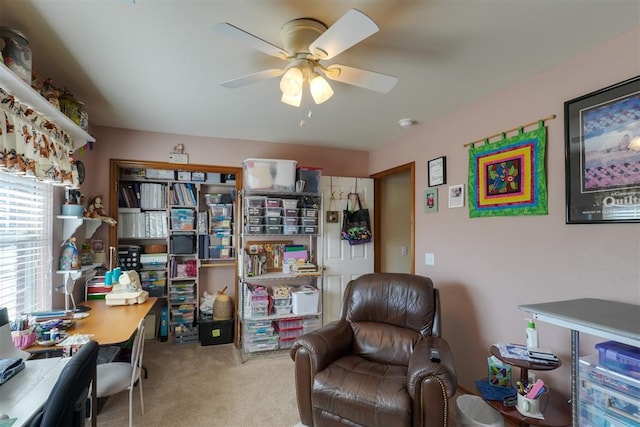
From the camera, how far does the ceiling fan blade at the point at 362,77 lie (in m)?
1.66

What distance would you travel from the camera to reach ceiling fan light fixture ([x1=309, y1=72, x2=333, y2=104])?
67.6 inches

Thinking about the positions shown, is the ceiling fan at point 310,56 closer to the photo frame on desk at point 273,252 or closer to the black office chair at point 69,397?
the black office chair at point 69,397

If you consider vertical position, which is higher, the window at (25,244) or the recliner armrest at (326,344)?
the window at (25,244)

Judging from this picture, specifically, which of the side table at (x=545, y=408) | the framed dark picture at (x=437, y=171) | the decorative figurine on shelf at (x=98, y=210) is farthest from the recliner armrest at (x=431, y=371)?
the decorative figurine on shelf at (x=98, y=210)

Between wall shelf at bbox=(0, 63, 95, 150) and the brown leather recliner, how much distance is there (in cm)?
212

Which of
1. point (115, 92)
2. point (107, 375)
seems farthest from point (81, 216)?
point (107, 375)

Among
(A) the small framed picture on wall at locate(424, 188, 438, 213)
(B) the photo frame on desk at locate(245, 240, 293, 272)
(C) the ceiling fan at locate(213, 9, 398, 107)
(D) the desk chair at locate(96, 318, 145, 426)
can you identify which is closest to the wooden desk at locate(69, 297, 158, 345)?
(D) the desk chair at locate(96, 318, 145, 426)

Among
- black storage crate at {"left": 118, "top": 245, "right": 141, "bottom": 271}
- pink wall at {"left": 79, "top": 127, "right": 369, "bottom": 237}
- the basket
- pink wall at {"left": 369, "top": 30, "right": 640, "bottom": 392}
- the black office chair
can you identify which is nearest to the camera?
the black office chair

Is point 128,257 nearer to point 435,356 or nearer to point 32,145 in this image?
point 32,145

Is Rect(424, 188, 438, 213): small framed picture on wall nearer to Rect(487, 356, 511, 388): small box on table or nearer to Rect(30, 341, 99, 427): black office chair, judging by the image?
Rect(487, 356, 511, 388): small box on table

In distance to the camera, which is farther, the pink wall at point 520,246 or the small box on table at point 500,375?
the small box on table at point 500,375

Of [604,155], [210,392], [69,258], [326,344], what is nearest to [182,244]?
[69,258]

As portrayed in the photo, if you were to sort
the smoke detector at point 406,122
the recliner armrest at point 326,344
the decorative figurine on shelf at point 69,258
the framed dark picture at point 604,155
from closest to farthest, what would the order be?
the framed dark picture at point 604,155, the recliner armrest at point 326,344, the decorative figurine on shelf at point 69,258, the smoke detector at point 406,122

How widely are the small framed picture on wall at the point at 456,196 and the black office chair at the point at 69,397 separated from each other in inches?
106
